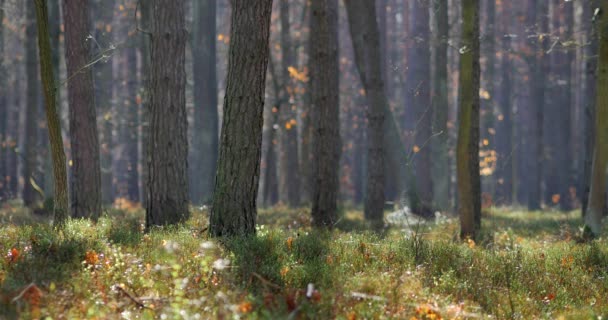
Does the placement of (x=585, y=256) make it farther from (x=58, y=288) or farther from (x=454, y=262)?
(x=58, y=288)

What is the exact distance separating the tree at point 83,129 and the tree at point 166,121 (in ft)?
6.88

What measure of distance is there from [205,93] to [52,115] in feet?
48.9

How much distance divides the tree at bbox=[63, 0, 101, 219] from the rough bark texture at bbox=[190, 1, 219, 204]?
9983mm

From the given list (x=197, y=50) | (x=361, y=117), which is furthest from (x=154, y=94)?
(x=361, y=117)

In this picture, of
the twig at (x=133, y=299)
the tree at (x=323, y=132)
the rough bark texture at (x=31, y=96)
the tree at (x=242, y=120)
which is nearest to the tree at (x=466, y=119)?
the tree at (x=323, y=132)

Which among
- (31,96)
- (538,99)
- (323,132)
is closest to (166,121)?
(323,132)

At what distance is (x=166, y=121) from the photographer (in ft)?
39.9

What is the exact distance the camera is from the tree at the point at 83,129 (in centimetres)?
1354

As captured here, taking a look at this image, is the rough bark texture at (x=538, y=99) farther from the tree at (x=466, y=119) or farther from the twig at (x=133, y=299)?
the twig at (x=133, y=299)

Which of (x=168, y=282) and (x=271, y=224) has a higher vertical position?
(x=168, y=282)

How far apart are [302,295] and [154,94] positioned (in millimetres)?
6139

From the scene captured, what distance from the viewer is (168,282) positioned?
7438 millimetres

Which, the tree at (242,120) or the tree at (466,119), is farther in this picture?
the tree at (466,119)

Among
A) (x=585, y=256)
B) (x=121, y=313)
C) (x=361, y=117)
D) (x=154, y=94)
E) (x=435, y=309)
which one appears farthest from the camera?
(x=361, y=117)
